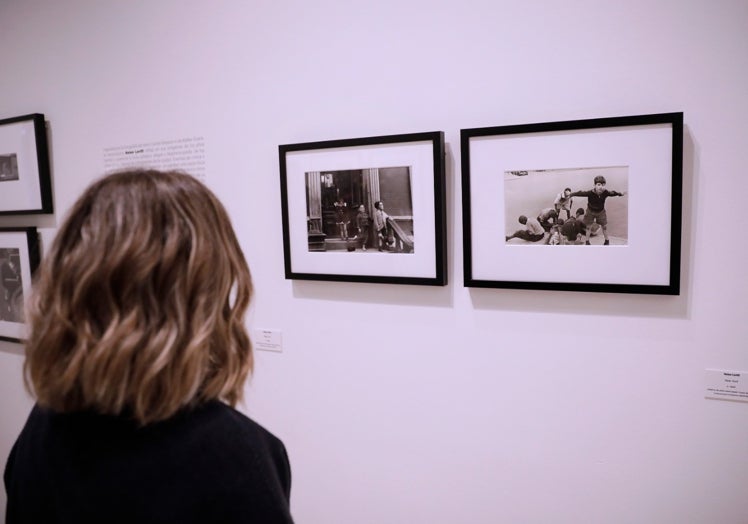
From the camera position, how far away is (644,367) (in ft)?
4.79

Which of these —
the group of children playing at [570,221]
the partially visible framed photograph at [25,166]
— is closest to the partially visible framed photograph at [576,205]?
the group of children playing at [570,221]

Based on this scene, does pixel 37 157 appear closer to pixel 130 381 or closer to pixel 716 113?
pixel 130 381

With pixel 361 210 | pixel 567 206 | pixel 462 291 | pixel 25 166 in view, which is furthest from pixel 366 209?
pixel 25 166

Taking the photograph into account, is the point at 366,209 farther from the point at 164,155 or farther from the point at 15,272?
the point at 15,272

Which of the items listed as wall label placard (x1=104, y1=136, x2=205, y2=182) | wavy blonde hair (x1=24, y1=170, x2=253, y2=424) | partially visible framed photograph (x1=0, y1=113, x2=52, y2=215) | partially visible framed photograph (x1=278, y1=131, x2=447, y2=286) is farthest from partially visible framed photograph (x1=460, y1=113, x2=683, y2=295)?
partially visible framed photograph (x1=0, y1=113, x2=52, y2=215)

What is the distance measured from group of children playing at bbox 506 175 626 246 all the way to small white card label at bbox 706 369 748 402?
1.31 feet

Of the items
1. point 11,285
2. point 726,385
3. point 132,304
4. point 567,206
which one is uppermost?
point 567,206

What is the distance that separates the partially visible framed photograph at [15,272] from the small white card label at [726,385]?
248cm

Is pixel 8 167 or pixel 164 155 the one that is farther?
pixel 8 167

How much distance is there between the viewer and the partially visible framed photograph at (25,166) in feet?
7.82

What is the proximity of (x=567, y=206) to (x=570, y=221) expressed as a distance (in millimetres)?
38

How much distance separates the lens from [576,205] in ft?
4.76

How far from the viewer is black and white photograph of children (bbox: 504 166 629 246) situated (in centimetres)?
141

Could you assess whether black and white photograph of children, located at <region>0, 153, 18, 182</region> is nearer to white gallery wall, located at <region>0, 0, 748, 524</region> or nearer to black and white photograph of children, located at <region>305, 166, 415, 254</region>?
white gallery wall, located at <region>0, 0, 748, 524</region>
